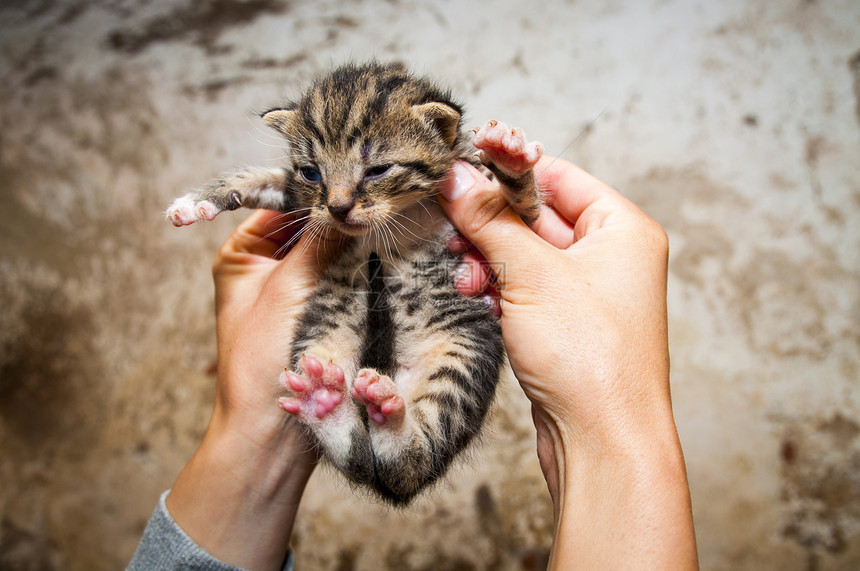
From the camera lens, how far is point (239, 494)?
6.54 ft

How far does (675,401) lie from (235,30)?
12.6ft

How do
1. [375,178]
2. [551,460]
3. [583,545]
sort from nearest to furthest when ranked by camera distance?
[583,545], [551,460], [375,178]

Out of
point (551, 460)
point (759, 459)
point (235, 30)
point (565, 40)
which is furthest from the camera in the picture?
point (235, 30)

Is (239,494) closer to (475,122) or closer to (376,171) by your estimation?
(376,171)

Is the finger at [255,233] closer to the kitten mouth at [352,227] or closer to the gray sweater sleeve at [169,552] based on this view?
the kitten mouth at [352,227]

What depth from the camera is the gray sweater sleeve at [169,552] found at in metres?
1.89

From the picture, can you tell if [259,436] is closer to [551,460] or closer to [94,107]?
[551,460]

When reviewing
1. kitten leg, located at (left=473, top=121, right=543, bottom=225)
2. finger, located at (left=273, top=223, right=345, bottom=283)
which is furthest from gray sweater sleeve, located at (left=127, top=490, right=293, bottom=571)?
kitten leg, located at (left=473, top=121, right=543, bottom=225)

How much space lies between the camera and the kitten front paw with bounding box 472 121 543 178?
1.51 m

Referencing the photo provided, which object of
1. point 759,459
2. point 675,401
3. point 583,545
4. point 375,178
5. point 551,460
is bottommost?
point 759,459

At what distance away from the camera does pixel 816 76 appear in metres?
3.01

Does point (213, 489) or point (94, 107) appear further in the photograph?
point (94, 107)

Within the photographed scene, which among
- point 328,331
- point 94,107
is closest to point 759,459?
point 328,331

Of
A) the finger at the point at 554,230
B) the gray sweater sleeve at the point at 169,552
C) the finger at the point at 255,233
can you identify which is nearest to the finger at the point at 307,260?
the finger at the point at 255,233
